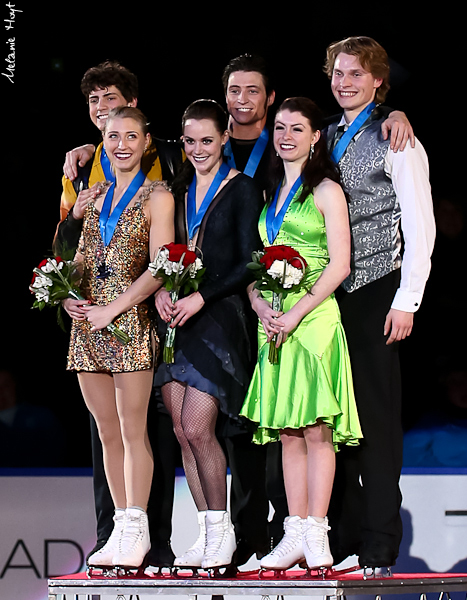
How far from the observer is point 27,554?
496cm

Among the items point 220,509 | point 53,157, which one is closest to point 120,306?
point 220,509

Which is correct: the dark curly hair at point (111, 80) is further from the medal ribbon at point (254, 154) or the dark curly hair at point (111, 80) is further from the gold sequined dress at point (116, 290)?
the gold sequined dress at point (116, 290)

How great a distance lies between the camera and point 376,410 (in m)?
3.72

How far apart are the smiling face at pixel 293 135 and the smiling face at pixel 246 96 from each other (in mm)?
475

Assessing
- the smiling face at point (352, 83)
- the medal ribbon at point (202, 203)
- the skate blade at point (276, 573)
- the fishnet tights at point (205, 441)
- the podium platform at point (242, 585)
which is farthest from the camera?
the smiling face at point (352, 83)

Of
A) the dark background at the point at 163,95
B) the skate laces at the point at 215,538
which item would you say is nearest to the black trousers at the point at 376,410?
the skate laces at the point at 215,538

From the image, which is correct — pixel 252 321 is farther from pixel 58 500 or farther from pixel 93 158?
pixel 58 500

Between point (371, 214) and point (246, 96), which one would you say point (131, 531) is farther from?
point (246, 96)

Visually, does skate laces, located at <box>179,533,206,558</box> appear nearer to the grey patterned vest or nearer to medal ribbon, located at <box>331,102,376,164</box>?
the grey patterned vest

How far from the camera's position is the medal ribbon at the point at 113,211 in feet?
12.1

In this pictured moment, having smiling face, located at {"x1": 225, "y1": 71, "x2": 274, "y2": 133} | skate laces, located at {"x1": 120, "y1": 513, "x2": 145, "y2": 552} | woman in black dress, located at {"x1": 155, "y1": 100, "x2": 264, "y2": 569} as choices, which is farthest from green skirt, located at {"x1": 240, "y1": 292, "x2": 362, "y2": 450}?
smiling face, located at {"x1": 225, "y1": 71, "x2": 274, "y2": 133}

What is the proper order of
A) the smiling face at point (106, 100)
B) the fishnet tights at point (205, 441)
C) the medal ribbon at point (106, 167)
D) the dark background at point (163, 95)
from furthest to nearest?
the dark background at point (163, 95) < the smiling face at point (106, 100) < the medal ribbon at point (106, 167) < the fishnet tights at point (205, 441)

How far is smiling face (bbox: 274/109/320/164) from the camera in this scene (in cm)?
362

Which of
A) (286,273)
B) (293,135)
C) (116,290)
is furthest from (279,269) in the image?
(116,290)
